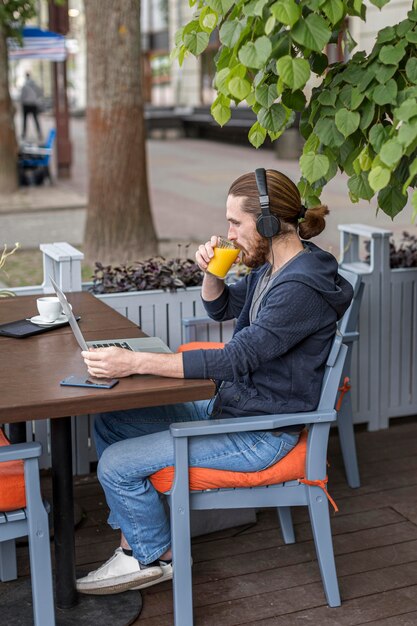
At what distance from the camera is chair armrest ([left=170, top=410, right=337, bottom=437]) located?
3.17 m

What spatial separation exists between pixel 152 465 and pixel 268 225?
0.91 m

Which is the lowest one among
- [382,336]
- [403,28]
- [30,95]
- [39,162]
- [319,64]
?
[39,162]

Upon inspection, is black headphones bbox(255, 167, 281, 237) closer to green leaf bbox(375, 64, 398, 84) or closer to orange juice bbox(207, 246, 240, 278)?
orange juice bbox(207, 246, 240, 278)

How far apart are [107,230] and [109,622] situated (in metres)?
6.80

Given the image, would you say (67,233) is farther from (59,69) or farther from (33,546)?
(33,546)

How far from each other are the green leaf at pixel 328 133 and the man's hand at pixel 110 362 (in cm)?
93

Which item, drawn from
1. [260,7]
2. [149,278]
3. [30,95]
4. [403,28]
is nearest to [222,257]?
[403,28]

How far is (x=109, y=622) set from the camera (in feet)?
11.1

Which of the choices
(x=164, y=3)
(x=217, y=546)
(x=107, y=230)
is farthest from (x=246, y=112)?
(x=217, y=546)

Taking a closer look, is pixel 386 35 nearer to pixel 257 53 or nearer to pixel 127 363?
pixel 257 53

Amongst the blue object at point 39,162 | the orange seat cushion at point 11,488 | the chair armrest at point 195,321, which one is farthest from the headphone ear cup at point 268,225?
the blue object at point 39,162

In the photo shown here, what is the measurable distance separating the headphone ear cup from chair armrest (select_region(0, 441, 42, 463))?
1042 millimetres

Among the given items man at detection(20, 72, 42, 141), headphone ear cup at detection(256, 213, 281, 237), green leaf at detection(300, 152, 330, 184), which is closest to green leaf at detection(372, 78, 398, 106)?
green leaf at detection(300, 152, 330, 184)

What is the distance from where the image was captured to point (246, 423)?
3213 mm
